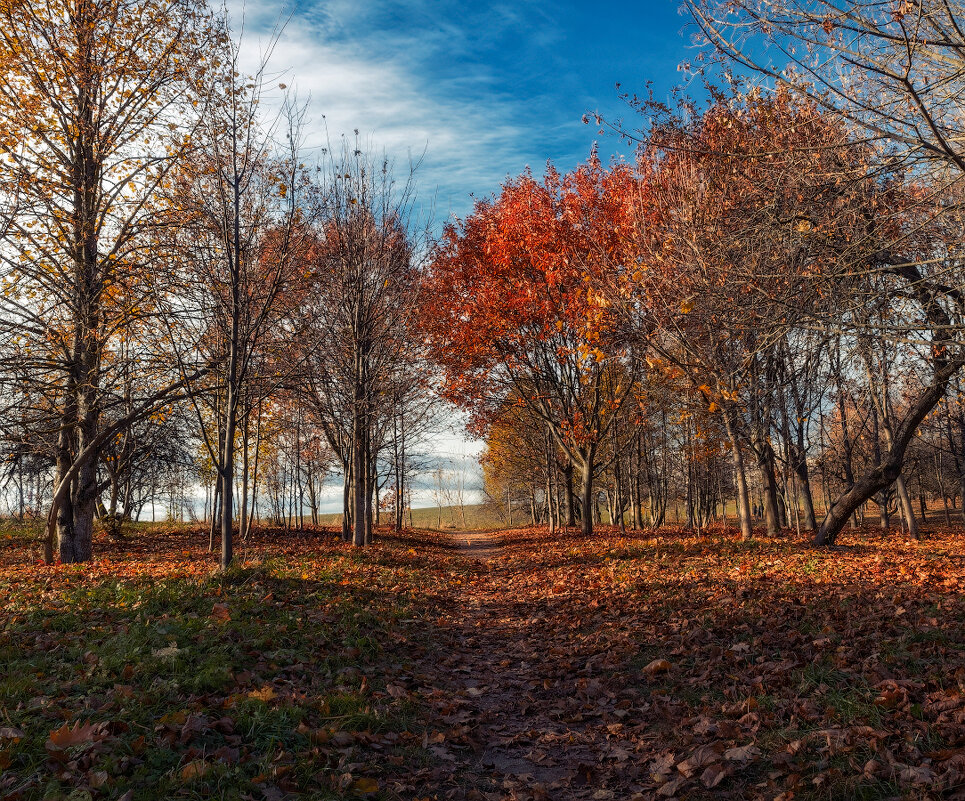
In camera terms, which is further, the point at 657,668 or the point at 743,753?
the point at 657,668

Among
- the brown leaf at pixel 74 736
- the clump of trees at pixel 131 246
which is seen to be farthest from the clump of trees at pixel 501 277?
the brown leaf at pixel 74 736

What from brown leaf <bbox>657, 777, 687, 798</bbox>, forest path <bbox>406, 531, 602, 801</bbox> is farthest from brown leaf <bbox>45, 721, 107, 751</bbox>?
brown leaf <bbox>657, 777, 687, 798</bbox>

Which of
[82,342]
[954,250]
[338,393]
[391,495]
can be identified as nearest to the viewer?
[954,250]

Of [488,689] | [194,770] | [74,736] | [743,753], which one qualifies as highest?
[74,736]

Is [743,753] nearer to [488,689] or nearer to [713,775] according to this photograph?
[713,775]

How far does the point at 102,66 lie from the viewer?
45.0 feet

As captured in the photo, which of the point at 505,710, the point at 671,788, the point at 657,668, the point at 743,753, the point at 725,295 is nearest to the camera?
the point at 671,788

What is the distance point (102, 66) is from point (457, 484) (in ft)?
179

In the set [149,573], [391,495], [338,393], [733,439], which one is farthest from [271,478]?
[733,439]

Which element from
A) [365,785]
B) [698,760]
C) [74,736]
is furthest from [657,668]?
[74,736]

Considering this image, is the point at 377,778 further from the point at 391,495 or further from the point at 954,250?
the point at 391,495

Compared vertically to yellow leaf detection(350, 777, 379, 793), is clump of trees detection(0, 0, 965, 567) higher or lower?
higher

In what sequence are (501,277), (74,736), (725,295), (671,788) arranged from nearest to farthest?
(74,736) < (671,788) < (725,295) < (501,277)

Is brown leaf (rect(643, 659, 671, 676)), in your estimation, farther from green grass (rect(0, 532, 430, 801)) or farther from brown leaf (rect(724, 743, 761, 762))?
green grass (rect(0, 532, 430, 801))
